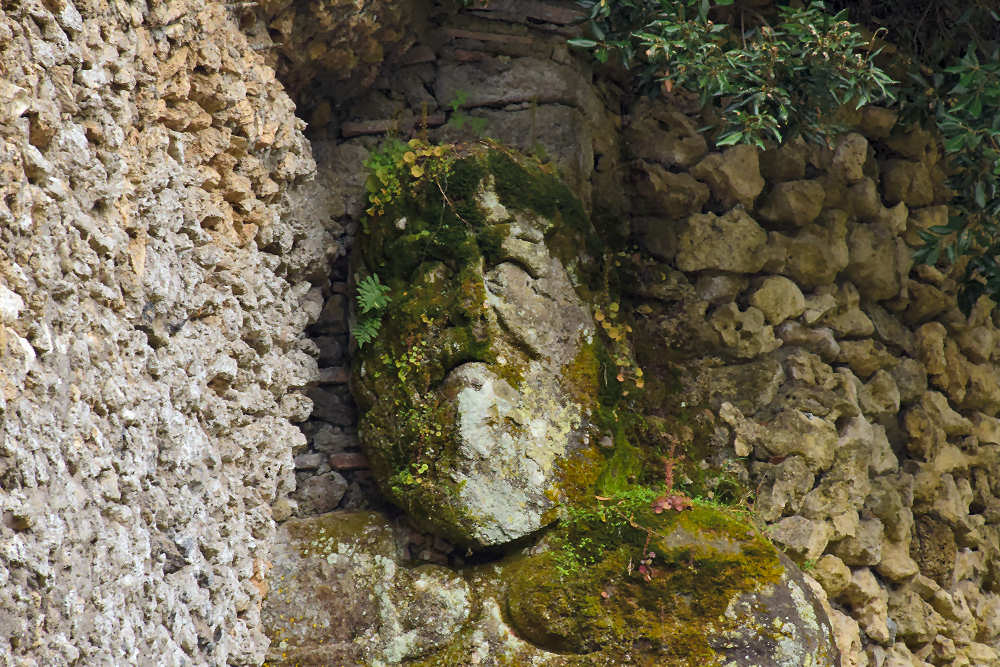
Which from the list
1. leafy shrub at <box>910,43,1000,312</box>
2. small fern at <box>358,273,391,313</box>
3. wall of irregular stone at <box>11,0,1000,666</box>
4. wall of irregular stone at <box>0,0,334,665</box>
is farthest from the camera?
leafy shrub at <box>910,43,1000,312</box>

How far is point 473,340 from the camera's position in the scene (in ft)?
12.5

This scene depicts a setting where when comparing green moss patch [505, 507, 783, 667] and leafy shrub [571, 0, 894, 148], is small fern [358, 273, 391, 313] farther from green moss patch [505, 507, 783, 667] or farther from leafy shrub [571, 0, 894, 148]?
leafy shrub [571, 0, 894, 148]

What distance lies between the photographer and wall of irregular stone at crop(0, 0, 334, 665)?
208 centimetres

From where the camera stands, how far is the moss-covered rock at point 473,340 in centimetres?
369

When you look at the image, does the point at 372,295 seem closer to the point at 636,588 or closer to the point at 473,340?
the point at 473,340

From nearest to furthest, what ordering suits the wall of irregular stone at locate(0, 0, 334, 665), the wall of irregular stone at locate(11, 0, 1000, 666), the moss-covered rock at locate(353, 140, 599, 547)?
1. the wall of irregular stone at locate(0, 0, 334, 665)
2. the wall of irregular stone at locate(11, 0, 1000, 666)
3. the moss-covered rock at locate(353, 140, 599, 547)

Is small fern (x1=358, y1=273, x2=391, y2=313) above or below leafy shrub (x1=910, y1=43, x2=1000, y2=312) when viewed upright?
below

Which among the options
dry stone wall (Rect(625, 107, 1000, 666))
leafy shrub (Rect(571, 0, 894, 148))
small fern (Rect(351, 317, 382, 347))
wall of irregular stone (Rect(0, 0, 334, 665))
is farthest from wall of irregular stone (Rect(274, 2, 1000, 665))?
wall of irregular stone (Rect(0, 0, 334, 665))

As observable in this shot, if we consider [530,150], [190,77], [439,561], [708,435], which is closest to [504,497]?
[439,561]

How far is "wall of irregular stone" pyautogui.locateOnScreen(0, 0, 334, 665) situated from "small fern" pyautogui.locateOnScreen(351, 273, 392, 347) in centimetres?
21

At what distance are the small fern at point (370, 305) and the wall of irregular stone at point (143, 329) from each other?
0.68ft

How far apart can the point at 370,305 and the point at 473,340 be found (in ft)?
1.36

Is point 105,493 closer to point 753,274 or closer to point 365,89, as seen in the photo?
point 365,89

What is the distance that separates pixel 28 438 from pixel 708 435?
2.96 meters
